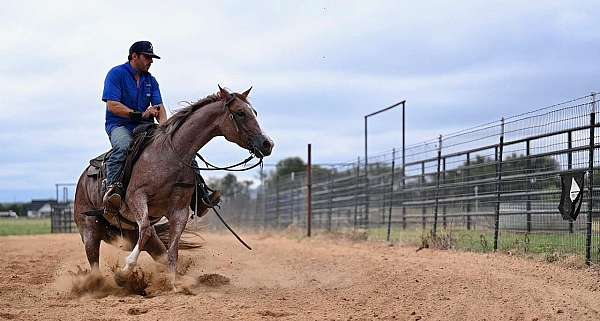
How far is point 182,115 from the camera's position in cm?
922

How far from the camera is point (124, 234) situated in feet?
33.4

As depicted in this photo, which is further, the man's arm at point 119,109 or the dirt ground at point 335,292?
the man's arm at point 119,109

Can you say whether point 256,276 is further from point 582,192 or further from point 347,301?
point 582,192

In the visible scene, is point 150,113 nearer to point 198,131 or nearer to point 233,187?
point 198,131

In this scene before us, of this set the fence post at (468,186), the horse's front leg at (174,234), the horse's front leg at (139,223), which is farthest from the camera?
the fence post at (468,186)

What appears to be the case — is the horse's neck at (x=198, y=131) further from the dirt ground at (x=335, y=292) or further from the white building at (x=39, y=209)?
the white building at (x=39, y=209)

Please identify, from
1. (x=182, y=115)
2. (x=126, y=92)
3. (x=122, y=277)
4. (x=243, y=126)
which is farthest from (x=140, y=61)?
(x=122, y=277)

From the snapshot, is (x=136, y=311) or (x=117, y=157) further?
(x=117, y=157)

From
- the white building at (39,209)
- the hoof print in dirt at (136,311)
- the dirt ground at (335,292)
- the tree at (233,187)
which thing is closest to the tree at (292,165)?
the tree at (233,187)

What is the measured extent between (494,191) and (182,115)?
678 centimetres

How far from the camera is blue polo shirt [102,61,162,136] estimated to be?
9.55 m

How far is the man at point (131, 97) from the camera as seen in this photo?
372 inches

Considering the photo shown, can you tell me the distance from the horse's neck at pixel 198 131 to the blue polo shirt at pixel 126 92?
976 millimetres

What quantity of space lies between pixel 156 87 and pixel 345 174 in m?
17.2
